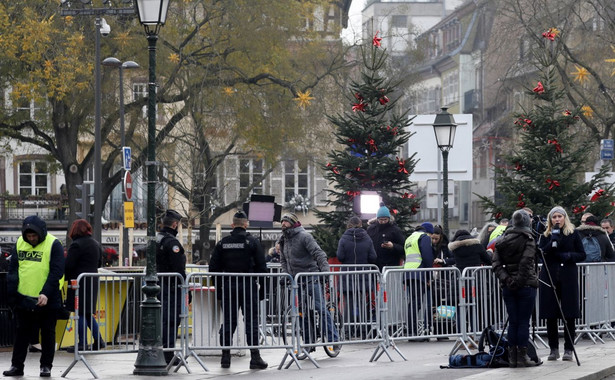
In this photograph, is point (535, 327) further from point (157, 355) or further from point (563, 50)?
point (563, 50)

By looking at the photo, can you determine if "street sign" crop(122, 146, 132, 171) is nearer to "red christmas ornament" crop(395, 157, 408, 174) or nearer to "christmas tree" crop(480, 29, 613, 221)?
"red christmas ornament" crop(395, 157, 408, 174)

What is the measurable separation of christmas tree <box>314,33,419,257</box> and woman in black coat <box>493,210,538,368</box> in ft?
32.8

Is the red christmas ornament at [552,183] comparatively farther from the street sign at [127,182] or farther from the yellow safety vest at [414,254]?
the street sign at [127,182]

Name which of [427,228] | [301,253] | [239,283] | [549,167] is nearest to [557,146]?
[549,167]

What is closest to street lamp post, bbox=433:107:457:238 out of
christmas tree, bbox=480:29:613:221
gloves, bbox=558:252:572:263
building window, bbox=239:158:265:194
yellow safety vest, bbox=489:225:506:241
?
christmas tree, bbox=480:29:613:221

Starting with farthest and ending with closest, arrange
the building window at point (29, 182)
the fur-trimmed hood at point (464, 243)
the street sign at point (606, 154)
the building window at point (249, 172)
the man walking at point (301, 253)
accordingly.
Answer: the building window at point (29, 182) → the building window at point (249, 172) → the street sign at point (606, 154) → the fur-trimmed hood at point (464, 243) → the man walking at point (301, 253)

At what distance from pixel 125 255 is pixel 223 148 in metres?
7.43

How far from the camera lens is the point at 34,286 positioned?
14148 mm

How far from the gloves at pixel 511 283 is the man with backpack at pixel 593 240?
5.63m

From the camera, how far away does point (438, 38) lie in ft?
305

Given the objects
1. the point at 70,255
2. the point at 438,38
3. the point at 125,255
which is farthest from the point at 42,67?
the point at 438,38

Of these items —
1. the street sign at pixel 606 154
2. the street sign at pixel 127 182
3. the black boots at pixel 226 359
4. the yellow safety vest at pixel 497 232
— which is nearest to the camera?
the black boots at pixel 226 359

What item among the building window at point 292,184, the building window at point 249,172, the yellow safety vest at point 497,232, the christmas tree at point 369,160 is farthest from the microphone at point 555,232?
the building window at point 292,184

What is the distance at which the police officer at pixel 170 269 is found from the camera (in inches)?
594
